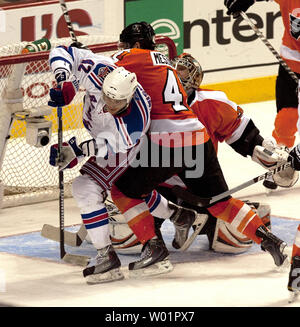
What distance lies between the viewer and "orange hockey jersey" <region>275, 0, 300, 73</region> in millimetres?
6523

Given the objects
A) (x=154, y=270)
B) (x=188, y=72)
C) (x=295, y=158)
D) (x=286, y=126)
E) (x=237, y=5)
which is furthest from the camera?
(x=286, y=126)

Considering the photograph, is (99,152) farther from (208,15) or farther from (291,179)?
(208,15)

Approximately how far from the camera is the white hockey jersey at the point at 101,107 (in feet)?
17.5

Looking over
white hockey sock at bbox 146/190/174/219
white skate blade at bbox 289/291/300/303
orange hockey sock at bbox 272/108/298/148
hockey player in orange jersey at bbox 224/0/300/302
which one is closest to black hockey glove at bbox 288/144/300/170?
white skate blade at bbox 289/291/300/303

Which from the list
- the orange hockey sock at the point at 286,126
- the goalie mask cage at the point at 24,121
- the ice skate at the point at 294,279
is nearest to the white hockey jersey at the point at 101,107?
the ice skate at the point at 294,279

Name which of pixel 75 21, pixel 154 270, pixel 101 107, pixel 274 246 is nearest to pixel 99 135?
pixel 101 107

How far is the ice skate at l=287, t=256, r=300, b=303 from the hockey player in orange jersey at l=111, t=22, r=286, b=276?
1.39 ft

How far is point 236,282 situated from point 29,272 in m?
0.89

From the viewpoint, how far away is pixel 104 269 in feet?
17.6

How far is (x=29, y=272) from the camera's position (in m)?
5.54

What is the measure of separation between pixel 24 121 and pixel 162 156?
60.9 inches

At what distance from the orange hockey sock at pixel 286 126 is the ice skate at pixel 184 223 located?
1366 millimetres

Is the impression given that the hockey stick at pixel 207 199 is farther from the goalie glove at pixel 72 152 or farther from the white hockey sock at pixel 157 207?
the goalie glove at pixel 72 152

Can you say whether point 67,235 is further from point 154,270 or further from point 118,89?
point 118,89
